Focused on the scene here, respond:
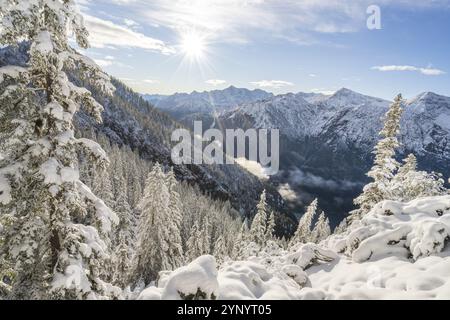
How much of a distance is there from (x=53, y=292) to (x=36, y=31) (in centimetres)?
674

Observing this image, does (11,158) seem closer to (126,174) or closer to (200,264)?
(200,264)

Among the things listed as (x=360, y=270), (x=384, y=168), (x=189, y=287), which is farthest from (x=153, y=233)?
(x=189, y=287)

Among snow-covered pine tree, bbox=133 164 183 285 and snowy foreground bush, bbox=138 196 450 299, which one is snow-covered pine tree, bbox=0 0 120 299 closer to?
snowy foreground bush, bbox=138 196 450 299

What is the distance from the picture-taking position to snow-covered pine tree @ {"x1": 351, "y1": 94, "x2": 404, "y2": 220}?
25922 millimetres

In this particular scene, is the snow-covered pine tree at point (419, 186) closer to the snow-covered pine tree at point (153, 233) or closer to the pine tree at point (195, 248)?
the snow-covered pine tree at point (153, 233)

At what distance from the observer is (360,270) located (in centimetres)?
1182

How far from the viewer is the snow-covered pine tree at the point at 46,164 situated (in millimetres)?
8555

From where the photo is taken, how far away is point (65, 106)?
9.66m

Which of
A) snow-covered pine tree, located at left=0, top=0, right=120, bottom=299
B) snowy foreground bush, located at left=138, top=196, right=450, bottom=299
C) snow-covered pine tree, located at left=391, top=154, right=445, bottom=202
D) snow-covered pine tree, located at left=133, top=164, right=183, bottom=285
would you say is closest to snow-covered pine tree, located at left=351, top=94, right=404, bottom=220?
snow-covered pine tree, located at left=391, top=154, right=445, bottom=202

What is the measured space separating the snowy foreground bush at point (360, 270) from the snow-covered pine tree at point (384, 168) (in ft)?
34.3

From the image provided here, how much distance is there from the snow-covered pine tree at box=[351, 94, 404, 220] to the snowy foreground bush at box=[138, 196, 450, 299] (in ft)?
34.3

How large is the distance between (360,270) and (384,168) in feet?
56.6
